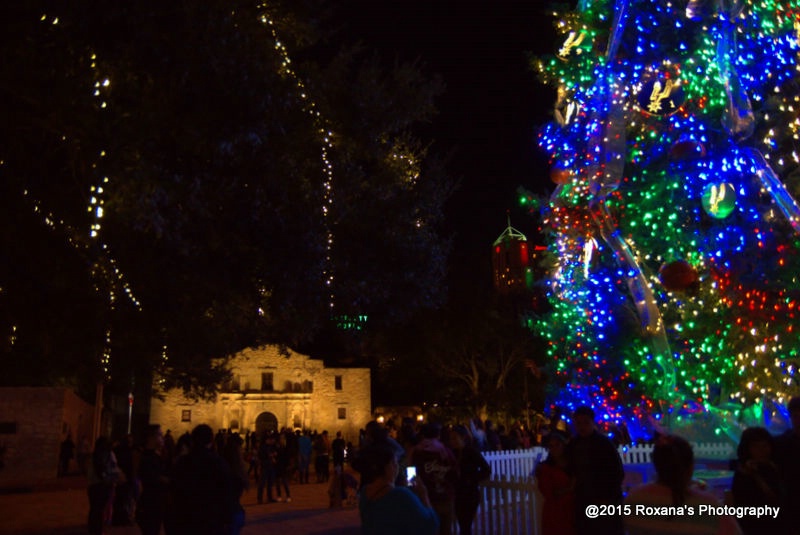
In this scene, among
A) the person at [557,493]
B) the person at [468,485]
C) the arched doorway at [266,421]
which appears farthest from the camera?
the arched doorway at [266,421]

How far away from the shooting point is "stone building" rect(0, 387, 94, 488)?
21.5 metres

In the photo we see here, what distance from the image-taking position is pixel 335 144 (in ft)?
34.5

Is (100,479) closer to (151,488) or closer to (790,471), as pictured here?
(151,488)

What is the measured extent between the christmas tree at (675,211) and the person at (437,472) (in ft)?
15.8

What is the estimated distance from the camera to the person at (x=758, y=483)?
436 cm

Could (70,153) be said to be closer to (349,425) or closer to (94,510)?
(94,510)

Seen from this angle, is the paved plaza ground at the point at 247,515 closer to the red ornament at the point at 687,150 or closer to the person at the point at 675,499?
the person at the point at 675,499

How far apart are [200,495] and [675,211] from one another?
9448 mm

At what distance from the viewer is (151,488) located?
316 inches

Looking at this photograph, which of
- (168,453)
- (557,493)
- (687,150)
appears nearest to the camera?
(557,493)

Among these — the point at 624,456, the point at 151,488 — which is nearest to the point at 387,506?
the point at 151,488

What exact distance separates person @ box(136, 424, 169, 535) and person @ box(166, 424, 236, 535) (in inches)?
126

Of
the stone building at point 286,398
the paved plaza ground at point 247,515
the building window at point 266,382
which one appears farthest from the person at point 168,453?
the building window at point 266,382

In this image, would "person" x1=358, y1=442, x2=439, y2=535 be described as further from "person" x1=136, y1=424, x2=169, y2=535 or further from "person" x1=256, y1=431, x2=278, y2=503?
"person" x1=256, y1=431, x2=278, y2=503
